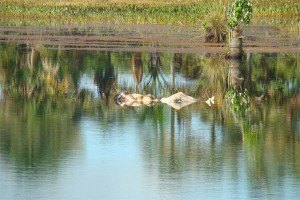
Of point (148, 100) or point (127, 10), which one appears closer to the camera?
point (148, 100)

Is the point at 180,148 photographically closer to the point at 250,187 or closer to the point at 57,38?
the point at 250,187

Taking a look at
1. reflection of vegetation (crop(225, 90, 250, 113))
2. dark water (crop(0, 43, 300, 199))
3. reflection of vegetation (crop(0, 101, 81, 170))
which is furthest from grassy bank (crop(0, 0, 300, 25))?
reflection of vegetation (crop(0, 101, 81, 170))

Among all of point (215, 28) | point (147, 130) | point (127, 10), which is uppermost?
point (215, 28)

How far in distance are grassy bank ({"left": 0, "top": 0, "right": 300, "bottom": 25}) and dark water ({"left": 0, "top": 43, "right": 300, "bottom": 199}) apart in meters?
18.7

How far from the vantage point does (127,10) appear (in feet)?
171

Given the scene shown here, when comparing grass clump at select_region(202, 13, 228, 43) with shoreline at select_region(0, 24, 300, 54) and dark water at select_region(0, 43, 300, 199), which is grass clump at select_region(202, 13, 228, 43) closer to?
shoreline at select_region(0, 24, 300, 54)

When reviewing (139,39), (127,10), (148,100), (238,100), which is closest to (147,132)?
(148,100)

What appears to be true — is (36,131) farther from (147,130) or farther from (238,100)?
(238,100)

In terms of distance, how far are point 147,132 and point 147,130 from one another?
0.82ft

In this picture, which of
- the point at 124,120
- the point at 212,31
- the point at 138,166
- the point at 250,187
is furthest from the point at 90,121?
the point at 212,31

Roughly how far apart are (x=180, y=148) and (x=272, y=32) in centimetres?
2517

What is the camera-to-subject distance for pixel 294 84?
2553 cm

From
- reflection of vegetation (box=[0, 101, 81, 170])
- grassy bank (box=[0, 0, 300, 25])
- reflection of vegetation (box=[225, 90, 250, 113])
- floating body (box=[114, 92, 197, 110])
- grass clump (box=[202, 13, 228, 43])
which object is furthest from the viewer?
grassy bank (box=[0, 0, 300, 25])

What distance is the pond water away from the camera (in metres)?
13.2
